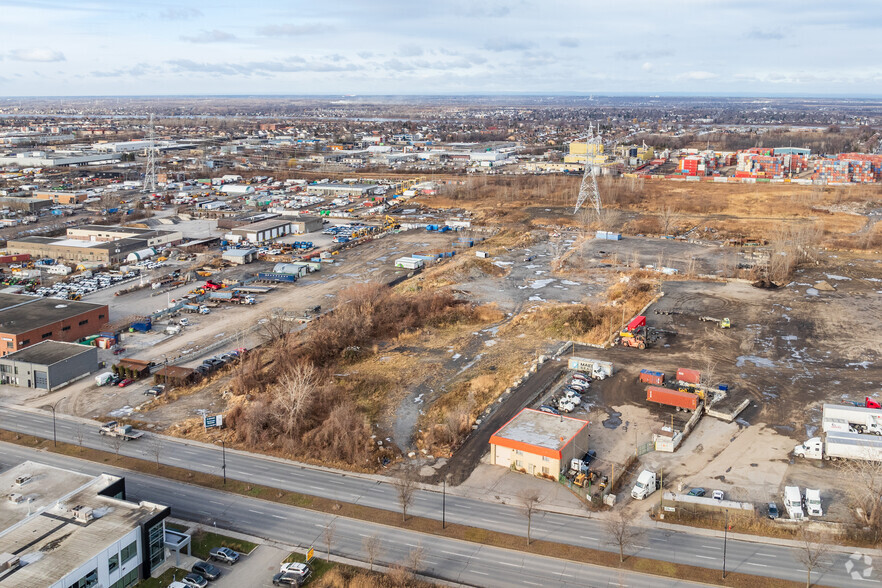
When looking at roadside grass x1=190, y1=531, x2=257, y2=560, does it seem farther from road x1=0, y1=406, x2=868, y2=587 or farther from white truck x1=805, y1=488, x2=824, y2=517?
white truck x1=805, y1=488, x2=824, y2=517

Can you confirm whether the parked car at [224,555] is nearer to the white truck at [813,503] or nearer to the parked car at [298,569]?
the parked car at [298,569]

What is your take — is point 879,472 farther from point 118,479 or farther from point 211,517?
point 118,479

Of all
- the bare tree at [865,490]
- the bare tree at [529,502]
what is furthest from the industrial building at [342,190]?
the bare tree at [865,490]

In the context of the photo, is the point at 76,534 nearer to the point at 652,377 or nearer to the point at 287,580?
the point at 287,580

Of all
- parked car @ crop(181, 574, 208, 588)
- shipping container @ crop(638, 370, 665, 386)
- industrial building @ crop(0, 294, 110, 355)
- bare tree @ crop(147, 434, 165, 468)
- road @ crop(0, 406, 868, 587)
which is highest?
industrial building @ crop(0, 294, 110, 355)

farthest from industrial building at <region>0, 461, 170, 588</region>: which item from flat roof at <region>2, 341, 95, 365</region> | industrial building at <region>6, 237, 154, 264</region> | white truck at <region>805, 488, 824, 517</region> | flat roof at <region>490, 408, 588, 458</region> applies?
industrial building at <region>6, 237, 154, 264</region>

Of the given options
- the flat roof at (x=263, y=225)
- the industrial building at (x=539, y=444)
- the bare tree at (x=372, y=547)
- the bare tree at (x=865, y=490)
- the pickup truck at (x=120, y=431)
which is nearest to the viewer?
the bare tree at (x=372, y=547)

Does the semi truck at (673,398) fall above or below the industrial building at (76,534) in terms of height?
above
